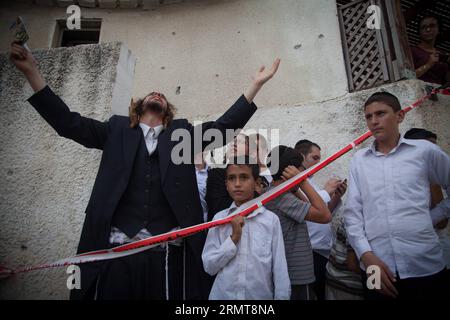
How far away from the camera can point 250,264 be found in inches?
72.9

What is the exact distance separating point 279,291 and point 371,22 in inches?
157

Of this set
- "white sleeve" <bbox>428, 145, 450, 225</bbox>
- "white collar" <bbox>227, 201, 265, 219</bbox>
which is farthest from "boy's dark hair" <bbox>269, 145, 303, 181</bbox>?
"white sleeve" <bbox>428, 145, 450, 225</bbox>

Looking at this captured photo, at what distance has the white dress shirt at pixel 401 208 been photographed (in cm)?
177

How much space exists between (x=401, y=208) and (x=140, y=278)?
5.44ft

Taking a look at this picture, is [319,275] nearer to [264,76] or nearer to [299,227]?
[299,227]

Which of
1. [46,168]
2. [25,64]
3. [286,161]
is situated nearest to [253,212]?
[286,161]

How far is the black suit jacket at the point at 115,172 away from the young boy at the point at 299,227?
631 millimetres

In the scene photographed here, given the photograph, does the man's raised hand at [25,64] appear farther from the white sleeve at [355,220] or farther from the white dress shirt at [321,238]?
the white dress shirt at [321,238]

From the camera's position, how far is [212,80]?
15.6ft

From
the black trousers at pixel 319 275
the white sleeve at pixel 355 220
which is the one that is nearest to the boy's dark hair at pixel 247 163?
the white sleeve at pixel 355 220

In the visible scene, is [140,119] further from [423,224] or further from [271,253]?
[423,224]

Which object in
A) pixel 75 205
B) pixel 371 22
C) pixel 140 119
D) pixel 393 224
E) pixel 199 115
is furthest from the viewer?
pixel 199 115
